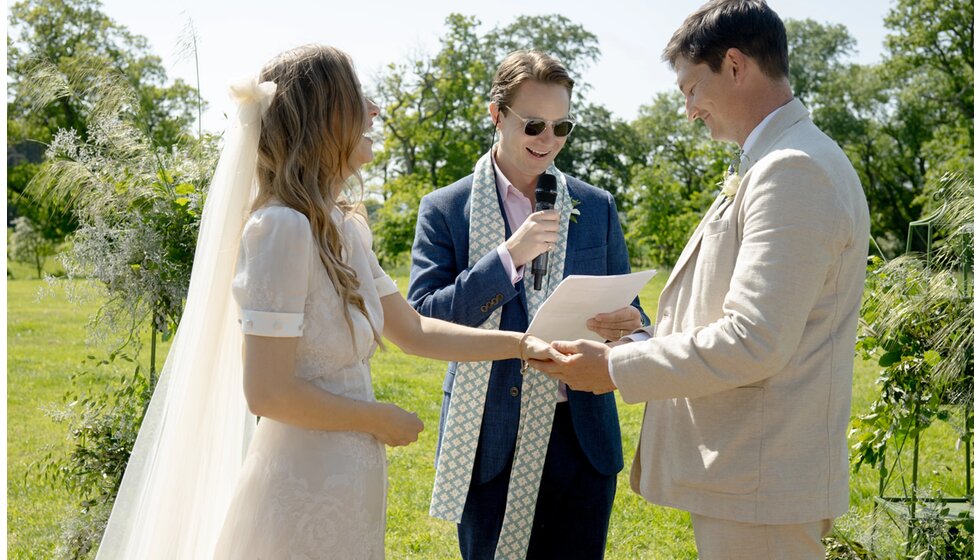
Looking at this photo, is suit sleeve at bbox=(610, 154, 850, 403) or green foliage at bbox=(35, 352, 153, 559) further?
green foliage at bbox=(35, 352, 153, 559)

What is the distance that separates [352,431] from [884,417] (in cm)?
322

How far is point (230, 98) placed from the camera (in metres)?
2.66

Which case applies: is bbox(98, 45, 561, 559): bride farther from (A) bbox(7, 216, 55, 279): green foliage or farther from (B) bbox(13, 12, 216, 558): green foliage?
(A) bbox(7, 216, 55, 279): green foliage

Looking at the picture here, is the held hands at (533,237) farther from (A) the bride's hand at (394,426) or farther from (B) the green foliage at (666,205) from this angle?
(B) the green foliage at (666,205)

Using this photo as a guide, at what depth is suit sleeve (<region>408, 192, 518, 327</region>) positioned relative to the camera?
3.54 metres

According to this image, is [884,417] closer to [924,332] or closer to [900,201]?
[924,332]

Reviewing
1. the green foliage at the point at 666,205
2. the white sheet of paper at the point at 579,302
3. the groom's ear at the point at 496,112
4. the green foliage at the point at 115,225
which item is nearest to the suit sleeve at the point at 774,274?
the white sheet of paper at the point at 579,302

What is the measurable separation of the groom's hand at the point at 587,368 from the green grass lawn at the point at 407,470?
251 cm

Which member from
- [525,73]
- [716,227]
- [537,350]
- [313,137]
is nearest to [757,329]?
[716,227]

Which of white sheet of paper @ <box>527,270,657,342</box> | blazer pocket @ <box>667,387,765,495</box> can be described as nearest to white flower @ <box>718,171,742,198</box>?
white sheet of paper @ <box>527,270,657,342</box>

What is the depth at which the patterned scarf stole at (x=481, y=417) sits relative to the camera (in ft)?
11.8

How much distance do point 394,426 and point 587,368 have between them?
29.4 inches

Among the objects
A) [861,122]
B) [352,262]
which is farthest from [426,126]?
[352,262]

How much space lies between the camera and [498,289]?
139 inches
